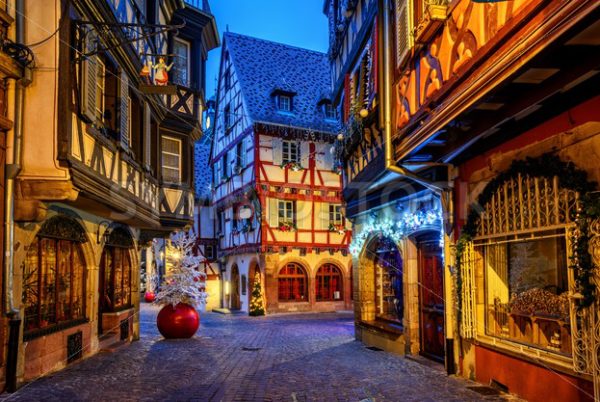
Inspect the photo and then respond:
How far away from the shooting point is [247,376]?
820cm

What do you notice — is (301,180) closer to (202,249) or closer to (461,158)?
(202,249)

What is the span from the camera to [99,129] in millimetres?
8922

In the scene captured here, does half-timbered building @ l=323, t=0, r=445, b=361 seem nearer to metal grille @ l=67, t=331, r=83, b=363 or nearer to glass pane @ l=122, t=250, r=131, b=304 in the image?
glass pane @ l=122, t=250, r=131, b=304

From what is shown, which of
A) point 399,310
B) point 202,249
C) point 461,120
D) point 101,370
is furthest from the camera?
point 202,249

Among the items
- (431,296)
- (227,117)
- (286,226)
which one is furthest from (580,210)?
(227,117)

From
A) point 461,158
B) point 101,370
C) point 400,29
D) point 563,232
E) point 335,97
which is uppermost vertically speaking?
point 335,97

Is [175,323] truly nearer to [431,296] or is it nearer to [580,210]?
[431,296]

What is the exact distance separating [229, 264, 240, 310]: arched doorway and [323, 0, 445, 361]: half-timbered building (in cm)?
1428

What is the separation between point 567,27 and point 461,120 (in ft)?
7.75

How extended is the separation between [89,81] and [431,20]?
5459mm

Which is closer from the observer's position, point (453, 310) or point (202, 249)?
point (453, 310)

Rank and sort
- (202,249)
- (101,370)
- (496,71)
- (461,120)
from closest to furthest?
(496,71), (461,120), (101,370), (202,249)

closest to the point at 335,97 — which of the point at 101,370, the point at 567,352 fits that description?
the point at 101,370

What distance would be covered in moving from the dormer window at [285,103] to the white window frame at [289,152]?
174 cm
